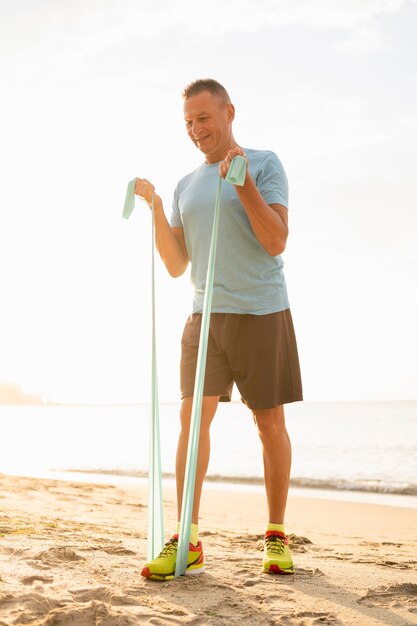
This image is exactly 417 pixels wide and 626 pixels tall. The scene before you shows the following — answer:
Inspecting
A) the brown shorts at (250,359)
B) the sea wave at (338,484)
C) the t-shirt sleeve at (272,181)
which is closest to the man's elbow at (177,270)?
the brown shorts at (250,359)

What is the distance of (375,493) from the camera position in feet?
31.4

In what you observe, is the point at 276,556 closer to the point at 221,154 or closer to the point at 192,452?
the point at 192,452

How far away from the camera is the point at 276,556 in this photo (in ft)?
8.31

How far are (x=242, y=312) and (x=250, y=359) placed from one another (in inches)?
7.5

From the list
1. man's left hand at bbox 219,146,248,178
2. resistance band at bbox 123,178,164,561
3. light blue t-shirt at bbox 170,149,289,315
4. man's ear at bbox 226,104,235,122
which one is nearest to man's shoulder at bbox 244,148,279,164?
light blue t-shirt at bbox 170,149,289,315

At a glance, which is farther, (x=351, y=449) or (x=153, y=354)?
(x=351, y=449)

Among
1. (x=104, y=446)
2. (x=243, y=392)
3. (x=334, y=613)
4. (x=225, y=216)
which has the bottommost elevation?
(x=104, y=446)

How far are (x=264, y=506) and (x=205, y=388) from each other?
17.4ft

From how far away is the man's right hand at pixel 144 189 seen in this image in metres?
2.72

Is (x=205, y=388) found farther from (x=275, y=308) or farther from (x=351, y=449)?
(x=351, y=449)

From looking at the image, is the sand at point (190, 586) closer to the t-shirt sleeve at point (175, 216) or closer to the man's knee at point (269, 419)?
the man's knee at point (269, 419)

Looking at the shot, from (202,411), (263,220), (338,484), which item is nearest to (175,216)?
(263,220)

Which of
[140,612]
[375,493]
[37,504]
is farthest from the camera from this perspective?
[375,493]

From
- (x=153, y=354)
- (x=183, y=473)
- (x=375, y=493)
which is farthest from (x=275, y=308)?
(x=375, y=493)
